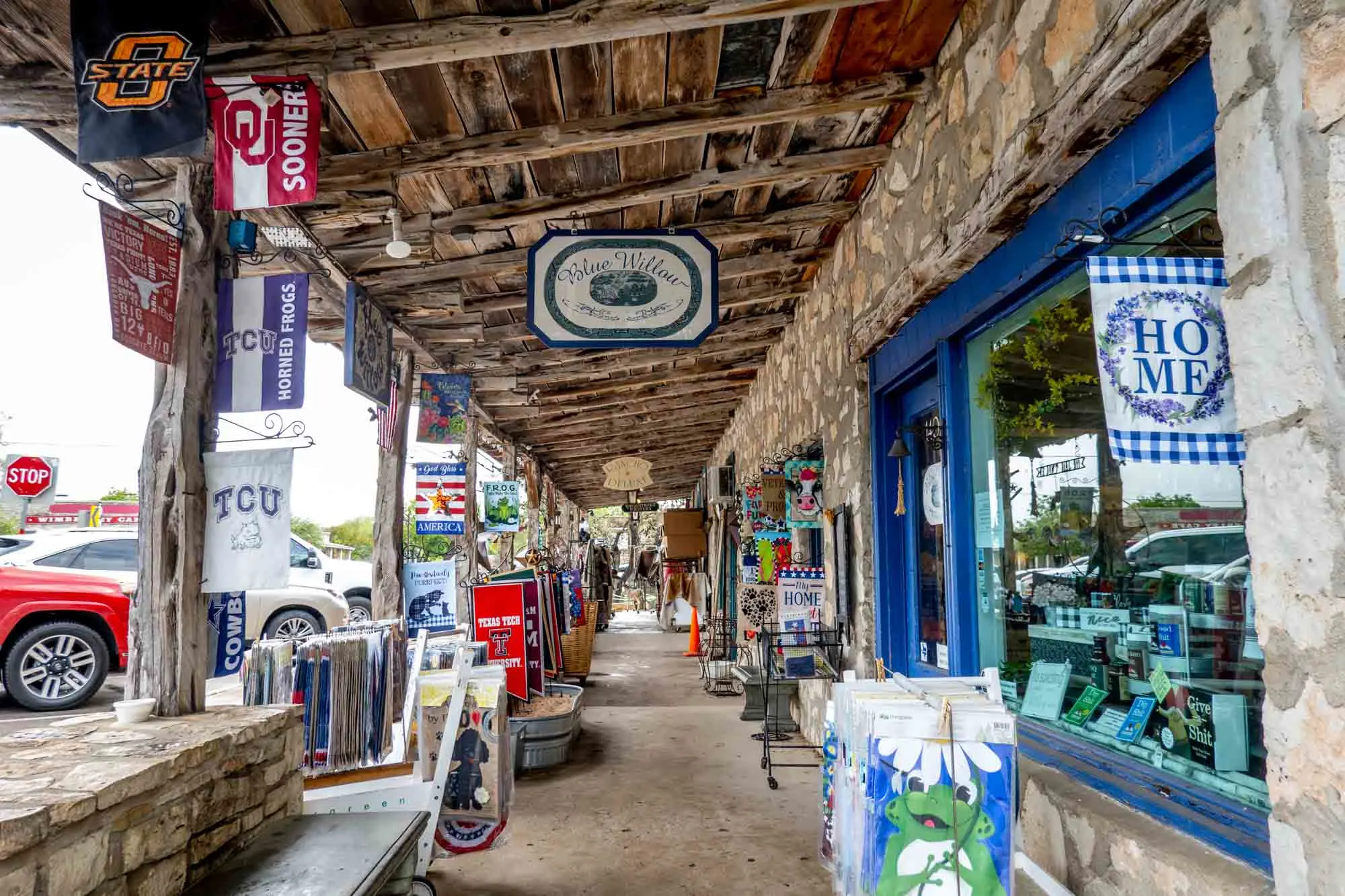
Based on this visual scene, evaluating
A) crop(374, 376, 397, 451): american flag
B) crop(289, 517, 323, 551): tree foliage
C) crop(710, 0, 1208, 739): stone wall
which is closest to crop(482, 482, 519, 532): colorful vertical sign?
crop(374, 376, 397, 451): american flag

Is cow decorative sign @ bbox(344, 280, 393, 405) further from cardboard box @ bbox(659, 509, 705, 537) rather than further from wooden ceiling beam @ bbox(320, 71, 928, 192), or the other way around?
cardboard box @ bbox(659, 509, 705, 537)

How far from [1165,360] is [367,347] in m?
4.67

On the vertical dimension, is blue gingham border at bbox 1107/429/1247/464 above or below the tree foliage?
below

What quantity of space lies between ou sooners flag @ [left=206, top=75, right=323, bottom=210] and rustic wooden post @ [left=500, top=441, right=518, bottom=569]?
7.26 m

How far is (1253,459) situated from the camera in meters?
1.65

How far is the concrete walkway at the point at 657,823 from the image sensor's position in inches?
140

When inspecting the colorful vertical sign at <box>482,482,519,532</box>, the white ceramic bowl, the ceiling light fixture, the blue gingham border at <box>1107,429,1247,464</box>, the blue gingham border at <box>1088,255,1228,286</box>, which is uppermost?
the ceiling light fixture

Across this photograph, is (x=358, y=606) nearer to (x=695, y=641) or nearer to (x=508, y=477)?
(x=508, y=477)

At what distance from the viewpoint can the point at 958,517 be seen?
140 inches

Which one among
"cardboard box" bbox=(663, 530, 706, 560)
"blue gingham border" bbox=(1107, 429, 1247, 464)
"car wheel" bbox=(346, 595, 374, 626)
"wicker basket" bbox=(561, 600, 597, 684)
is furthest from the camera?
"cardboard box" bbox=(663, 530, 706, 560)

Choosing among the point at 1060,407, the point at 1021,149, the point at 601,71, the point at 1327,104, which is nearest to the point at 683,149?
the point at 601,71

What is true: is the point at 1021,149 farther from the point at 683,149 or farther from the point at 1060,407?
the point at 683,149

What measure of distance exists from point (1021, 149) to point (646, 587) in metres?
23.9

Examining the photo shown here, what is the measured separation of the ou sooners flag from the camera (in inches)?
120
